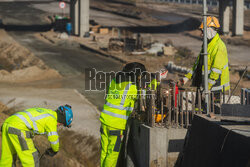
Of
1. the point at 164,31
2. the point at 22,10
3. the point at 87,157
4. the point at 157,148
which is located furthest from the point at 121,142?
the point at 22,10

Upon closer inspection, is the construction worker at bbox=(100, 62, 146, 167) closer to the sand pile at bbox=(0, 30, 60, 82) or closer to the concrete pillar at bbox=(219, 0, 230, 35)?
the sand pile at bbox=(0, 30, 60, 82)

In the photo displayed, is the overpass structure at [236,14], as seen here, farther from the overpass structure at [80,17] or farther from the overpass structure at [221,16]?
the overpass structure at [80,17]

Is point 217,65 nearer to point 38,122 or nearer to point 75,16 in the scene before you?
point 38,122

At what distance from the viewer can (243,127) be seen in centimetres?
564

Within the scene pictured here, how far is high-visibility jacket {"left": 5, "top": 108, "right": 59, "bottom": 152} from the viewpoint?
6371 mm

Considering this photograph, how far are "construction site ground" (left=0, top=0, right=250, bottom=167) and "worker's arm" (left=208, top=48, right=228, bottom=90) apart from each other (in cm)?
345

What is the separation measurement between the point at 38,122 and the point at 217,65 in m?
3.05

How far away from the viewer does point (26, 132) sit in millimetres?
6391

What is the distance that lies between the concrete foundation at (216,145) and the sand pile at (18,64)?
15325mm

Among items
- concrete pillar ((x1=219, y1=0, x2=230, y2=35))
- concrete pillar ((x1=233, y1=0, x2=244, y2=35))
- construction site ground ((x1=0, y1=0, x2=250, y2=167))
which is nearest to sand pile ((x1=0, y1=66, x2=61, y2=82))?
construction site ground ((x1=0, y1=0, x2=250, y2=167))

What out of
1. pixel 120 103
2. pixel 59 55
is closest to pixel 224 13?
pixel 59 55

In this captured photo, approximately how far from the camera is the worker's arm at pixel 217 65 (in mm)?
7297

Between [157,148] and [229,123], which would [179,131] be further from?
[229,123]

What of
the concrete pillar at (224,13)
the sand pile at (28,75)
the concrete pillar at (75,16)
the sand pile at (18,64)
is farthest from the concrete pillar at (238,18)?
the sand pile at (28,75)
